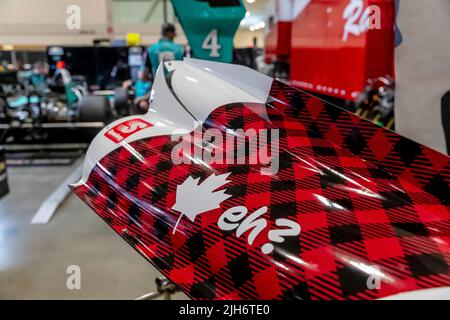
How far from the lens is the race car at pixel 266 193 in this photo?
67 centimetres

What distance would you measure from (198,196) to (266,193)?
153 mm

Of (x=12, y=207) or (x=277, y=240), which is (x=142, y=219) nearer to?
(x=277, y=240)

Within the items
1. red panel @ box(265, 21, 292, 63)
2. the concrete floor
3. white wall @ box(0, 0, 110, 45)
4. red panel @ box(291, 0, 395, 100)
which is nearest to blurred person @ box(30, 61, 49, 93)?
white wall @ box(0, 0, 110, 45)

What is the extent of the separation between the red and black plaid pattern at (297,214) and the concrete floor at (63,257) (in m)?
1.25

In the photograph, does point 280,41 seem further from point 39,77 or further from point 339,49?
point 39,77

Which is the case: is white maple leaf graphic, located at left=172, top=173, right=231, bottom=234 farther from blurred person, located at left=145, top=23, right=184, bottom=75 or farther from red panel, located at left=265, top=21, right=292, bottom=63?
red panel, located at left=265, top=21, right=292, bottom=63

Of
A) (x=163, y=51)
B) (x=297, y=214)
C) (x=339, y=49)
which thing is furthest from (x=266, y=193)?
(x=163, y=51)

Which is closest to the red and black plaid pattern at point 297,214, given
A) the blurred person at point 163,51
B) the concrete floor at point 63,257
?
the concrete floor at point 63,257

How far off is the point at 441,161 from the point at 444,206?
103 mm

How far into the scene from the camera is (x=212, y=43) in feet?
6.73

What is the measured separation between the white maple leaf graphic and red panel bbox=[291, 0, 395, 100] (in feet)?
4.39

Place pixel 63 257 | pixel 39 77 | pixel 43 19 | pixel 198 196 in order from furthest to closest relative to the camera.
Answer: pixel 39 77
pixel 43 19
pixel 63 257
pixel 198 196

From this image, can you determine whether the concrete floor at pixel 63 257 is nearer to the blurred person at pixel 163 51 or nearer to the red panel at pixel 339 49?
the blurred person at pixel 163 51

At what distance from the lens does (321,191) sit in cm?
81
